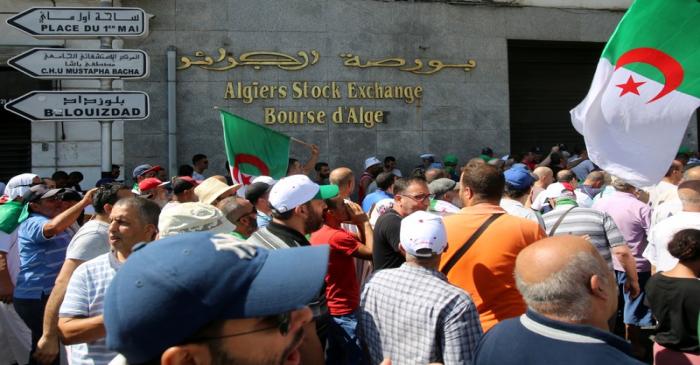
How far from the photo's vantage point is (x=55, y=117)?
23.6 feet

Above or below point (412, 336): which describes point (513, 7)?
above

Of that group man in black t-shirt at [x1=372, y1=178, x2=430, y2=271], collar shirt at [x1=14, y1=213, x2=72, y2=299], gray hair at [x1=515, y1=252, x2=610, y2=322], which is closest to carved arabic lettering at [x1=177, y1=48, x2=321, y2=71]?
collar shirt at [x1=14, y1=213, x2=72, y2=299]

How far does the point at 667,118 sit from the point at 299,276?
4056 millimetres

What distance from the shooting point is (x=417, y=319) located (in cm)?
320

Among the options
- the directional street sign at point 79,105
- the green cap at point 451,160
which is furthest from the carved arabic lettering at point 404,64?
the directional street sign at point 79,105

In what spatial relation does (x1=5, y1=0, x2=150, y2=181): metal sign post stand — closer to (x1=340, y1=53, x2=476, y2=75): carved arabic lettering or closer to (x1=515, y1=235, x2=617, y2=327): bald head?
(x1=515, y1=235, x2=617, y2=327): bald head

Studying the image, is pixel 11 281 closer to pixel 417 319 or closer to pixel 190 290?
pixel 417 319

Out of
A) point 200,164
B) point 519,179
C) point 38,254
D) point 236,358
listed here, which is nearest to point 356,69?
point 200,164

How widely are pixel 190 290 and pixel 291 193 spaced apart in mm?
2387

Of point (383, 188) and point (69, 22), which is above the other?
point (69, 22)

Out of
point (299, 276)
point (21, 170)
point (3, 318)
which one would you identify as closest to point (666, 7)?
point (299, 276)

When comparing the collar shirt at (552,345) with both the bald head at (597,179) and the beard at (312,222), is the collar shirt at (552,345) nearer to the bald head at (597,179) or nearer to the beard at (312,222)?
the beard at (312,222)

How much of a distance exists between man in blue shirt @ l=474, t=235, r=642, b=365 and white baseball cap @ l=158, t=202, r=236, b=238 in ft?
6.05

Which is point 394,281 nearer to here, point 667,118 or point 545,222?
point 545,222
